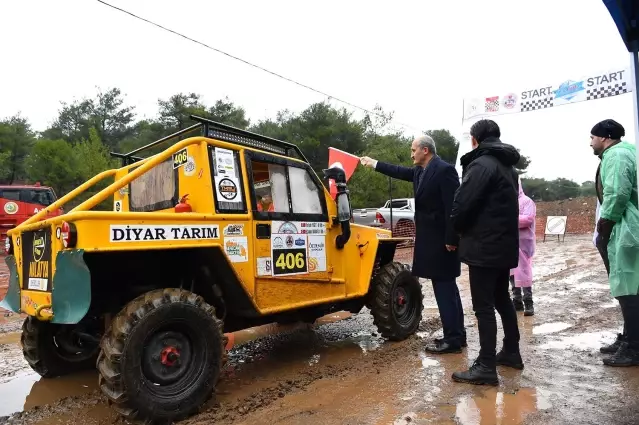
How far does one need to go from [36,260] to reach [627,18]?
13.1ft

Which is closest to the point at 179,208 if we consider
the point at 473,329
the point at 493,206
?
the point at 493,206

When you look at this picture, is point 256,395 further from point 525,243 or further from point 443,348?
point 525,243

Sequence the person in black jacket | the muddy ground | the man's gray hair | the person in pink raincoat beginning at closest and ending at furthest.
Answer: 1. the muddy ground
2. the person in black jacket
3. the man's gray hair
4. the person in pink raincoat

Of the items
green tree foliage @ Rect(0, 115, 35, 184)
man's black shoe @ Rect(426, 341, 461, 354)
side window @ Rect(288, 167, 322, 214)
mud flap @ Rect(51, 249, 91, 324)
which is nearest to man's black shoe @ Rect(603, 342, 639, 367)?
man's black shoe @ Rect(426, 341, 461, 354)

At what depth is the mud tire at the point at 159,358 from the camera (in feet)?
9.71

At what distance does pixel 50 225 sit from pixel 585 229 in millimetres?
26571

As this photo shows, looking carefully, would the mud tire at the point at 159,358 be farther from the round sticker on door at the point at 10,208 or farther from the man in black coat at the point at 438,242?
the round sticker on door at the point at 10,208

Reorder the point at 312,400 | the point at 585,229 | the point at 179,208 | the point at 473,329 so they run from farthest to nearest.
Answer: the point at 585,229, the point at 473,329, the point at 179,208, the point at 312,400

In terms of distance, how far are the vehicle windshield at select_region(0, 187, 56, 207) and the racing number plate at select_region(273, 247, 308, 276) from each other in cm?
1736

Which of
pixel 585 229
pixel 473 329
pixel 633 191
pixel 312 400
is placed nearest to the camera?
pixel 312 400

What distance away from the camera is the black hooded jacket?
12.1ft

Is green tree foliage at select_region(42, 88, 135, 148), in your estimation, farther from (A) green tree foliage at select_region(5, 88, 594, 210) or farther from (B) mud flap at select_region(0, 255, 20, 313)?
(B) mud flap at select_region(0, 255, 20, 313)

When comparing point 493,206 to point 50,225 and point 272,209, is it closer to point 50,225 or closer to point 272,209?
point 272,209

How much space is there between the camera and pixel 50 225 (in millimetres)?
3223
